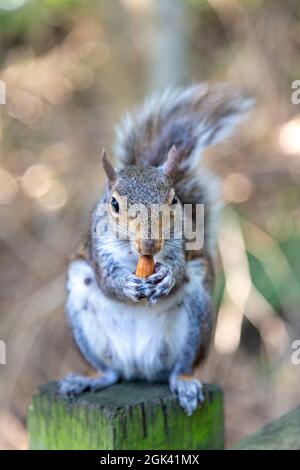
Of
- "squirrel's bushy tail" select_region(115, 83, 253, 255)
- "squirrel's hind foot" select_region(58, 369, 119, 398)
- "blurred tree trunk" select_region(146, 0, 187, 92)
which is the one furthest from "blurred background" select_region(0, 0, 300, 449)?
"squirrel's hind foot" select_region(58, 369, 119, 398)

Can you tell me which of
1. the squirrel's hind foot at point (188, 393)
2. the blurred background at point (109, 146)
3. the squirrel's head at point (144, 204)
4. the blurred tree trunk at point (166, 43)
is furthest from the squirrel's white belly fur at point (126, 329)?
the blurred tree trunk at point (166, 43)

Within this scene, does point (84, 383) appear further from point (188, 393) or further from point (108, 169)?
point (108, 169)

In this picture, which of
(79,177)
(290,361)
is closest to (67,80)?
(79,177)

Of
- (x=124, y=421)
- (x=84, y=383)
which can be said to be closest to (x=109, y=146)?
(x=84, y=383)

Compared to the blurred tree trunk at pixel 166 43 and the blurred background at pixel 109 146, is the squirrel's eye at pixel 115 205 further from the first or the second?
the blurred tree trunk at pixel 166 43

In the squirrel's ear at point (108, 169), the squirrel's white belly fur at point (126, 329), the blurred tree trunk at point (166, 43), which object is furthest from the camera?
the blurred tree trunk at point (166, 43)

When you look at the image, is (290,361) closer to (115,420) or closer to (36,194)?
(36,194)
